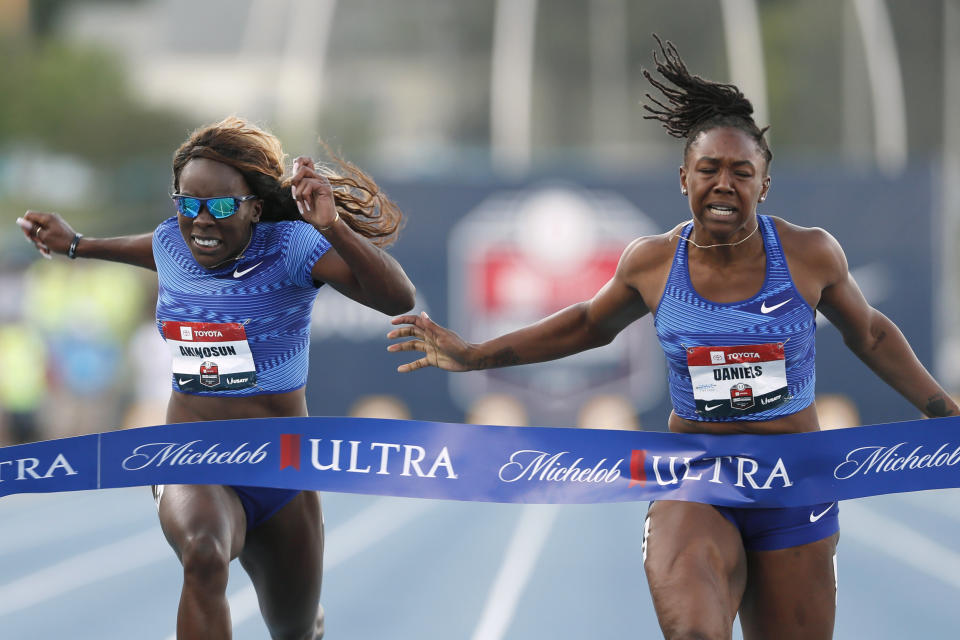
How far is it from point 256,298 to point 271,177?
0.44 meters

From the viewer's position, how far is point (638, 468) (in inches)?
165

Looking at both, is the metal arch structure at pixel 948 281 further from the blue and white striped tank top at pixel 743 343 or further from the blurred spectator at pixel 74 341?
the blue and white striped tank top at pixel 743 343

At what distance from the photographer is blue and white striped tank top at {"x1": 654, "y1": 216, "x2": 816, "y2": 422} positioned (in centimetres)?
380

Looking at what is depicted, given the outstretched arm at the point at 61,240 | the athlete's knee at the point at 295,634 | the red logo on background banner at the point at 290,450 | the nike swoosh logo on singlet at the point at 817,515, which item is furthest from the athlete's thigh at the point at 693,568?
the outstretched arm at the point at 61,240

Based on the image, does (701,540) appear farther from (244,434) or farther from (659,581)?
(244,434)

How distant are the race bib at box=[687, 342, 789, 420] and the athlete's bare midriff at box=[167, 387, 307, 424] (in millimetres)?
1426

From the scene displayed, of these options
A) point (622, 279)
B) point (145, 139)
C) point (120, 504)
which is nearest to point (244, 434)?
point (622, 279)

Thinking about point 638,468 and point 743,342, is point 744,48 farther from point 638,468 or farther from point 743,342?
point 743,342

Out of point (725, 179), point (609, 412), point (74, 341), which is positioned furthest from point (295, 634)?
point (609, 412)

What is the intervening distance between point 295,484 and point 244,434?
257mm

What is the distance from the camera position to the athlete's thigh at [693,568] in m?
3.52

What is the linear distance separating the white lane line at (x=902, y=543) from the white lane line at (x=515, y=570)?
2.67 m

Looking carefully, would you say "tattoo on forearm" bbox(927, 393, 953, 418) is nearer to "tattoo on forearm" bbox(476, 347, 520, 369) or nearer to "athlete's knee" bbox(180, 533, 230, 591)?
"tattoo on forearm" bbox(476, 347, 520, 369)

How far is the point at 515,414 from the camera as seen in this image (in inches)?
659
